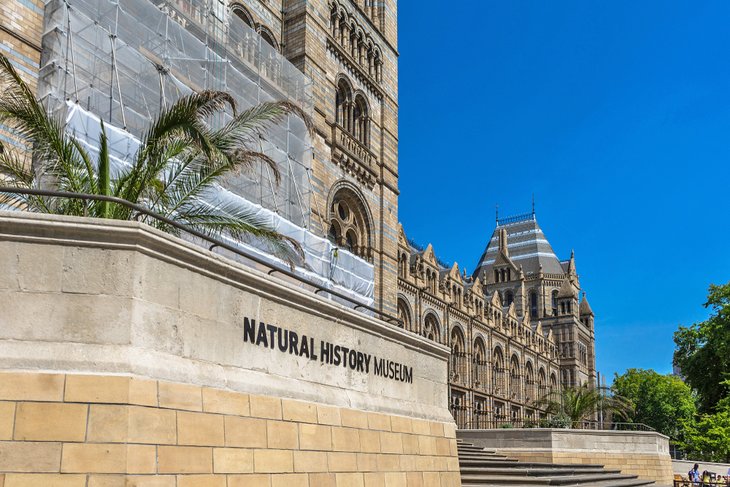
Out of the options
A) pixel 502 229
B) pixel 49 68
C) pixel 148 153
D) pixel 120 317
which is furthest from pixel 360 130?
pixel 502 229

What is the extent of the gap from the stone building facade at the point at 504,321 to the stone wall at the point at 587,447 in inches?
314

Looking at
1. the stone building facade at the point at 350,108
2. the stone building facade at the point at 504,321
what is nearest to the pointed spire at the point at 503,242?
the stone building facade at the point at 504,321

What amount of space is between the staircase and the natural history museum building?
2572 millimetres

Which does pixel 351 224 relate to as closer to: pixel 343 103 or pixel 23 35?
pixel 343 103

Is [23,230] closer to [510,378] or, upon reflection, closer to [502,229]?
[510,378]

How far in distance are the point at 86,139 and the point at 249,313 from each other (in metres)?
6.69

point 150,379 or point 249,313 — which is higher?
point 249,313

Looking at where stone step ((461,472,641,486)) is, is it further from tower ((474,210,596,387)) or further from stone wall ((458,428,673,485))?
tower ((474,210,596,387))

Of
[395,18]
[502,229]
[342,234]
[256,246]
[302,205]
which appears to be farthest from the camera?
[502,229]

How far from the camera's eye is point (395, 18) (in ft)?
96.8

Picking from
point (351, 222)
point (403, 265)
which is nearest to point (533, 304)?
point (403, 265)

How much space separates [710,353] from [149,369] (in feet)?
124

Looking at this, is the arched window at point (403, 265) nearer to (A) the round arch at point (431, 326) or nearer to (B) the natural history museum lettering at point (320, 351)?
(A) the round arch at point (431, 326)

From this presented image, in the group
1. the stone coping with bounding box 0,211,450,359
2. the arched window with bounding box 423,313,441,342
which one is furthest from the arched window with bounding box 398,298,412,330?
the stone coping with bounding box 0,211,450,359
